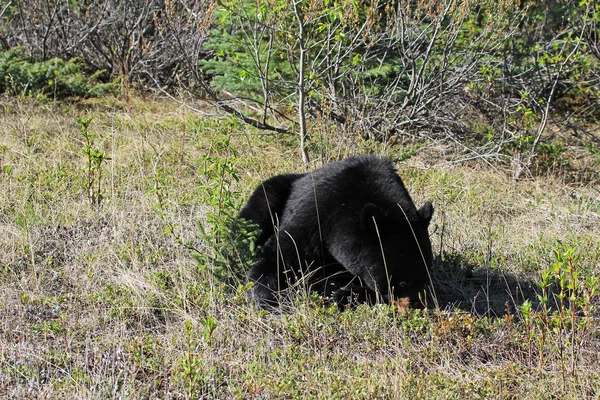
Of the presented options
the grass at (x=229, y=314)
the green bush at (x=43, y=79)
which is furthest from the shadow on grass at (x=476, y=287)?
the green bush at (x=43, y=79)

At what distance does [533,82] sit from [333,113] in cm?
253

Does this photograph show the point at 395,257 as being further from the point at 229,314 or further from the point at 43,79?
the point at 43,79

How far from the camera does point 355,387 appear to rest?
3455 millimetres

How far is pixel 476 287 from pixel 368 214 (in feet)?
4.77

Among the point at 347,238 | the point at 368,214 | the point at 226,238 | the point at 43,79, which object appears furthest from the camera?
the point at 43,79

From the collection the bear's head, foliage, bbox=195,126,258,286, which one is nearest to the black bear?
the bear's head

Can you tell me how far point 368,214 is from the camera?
158 inches

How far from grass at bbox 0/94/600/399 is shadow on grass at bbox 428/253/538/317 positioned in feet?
0.05

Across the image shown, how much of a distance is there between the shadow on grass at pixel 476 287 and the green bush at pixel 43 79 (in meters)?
6.14

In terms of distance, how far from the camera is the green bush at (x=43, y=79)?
931cm

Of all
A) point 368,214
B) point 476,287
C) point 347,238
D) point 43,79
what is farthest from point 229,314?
point 43,79

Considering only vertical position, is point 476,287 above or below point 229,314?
below

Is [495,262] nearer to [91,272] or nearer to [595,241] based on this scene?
[595,241]

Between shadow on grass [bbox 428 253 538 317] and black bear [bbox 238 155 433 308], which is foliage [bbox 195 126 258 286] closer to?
black bear [bbox 238 155 433 308]
